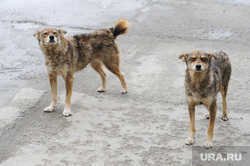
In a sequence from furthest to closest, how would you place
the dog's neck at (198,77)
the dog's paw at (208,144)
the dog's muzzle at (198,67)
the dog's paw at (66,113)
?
1. the dog's paw at (66,113)
2. the dog's paw at (208,144)
3. the dog's neck at (198,77)
4. the dog's muzzle at (198,67)

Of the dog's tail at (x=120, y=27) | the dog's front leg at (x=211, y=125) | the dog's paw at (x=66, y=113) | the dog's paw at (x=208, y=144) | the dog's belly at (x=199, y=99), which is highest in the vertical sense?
the dog's tail at (x=120, y=27)

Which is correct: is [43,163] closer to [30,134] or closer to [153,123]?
[30,134]

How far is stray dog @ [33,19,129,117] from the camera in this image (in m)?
6.19

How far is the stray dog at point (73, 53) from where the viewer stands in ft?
20.3

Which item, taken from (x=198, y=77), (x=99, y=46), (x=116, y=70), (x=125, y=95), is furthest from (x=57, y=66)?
(x=198, y=77)

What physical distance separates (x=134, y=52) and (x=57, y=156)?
14.6ft

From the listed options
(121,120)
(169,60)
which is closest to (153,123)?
(121,120)

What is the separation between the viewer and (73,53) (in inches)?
259

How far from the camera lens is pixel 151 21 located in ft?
36.5

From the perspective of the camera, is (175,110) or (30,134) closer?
(30,134)

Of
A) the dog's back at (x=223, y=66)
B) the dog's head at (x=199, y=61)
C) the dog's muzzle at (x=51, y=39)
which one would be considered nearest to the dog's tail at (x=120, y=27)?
the dog's muzzle at (x=51, y=39)

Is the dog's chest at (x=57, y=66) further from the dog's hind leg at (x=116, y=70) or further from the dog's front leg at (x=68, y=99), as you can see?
the dog's hind leg at (x=116, y=70)

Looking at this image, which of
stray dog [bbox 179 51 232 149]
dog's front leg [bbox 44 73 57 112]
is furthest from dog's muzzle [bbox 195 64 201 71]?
dog's front leg [bbox 44 73 57 112]

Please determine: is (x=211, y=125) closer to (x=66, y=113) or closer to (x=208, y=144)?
(x=208, y=144)
